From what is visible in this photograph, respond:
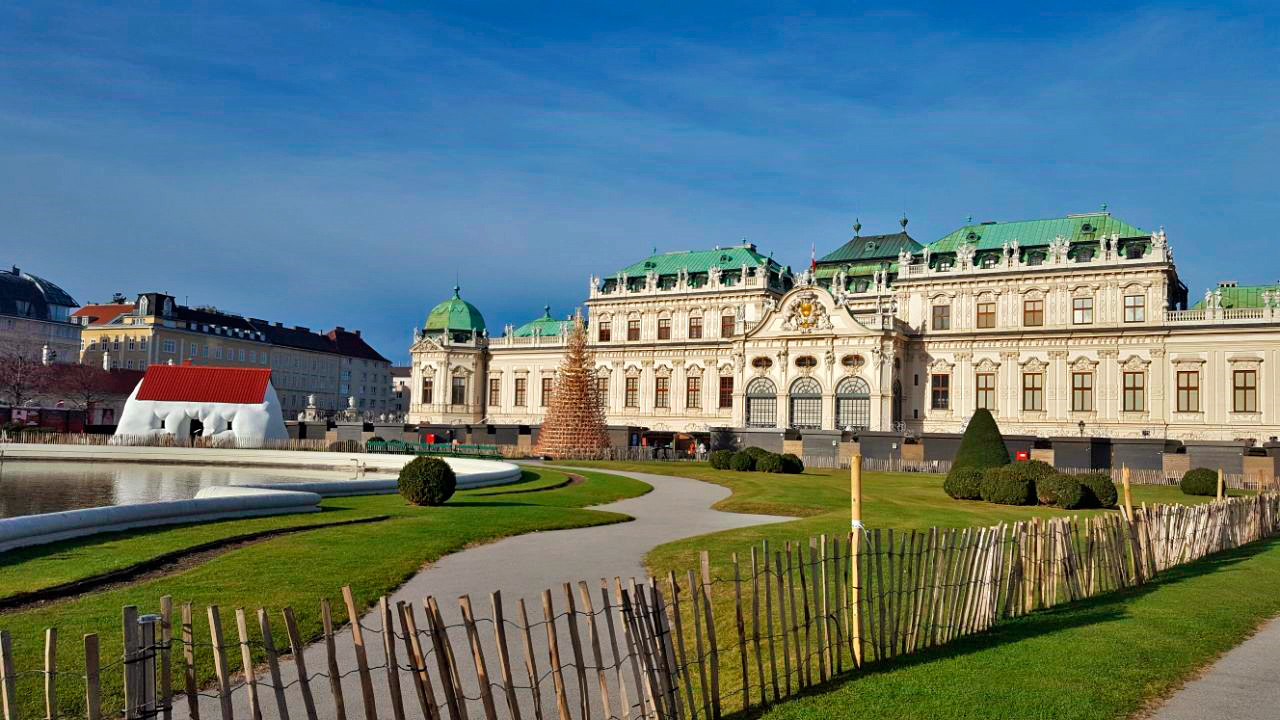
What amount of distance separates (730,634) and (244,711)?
5.72 m

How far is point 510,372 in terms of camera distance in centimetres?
8812

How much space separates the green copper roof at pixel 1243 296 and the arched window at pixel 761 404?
97.1 ft

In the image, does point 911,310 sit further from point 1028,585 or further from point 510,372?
point 1028,585

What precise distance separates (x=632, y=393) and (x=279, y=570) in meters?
68.0

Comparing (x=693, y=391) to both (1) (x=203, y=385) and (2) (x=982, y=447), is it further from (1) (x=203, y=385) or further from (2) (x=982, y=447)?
(2) (x=982, y=447)

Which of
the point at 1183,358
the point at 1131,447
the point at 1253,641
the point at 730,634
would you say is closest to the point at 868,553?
the point at 730,634

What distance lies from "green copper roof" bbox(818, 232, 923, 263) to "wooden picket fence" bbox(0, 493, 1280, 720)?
63187 mm

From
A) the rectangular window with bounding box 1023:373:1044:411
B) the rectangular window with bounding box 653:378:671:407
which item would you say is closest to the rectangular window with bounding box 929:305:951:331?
the rectangular window with bounding box 1023:373:1044:411

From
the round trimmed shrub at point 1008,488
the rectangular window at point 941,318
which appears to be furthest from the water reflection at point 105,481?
the rectangular window at point 941,318

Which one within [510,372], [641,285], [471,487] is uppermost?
[641,285]

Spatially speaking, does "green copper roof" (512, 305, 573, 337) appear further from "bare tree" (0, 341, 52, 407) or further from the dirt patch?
the dirt patch

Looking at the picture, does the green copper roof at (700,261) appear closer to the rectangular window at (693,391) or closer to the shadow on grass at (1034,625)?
the rectangular window at (693,391)

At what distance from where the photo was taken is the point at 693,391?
79438 mm

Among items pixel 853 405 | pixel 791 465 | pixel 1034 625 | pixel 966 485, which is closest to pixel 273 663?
pixel 1034 625
